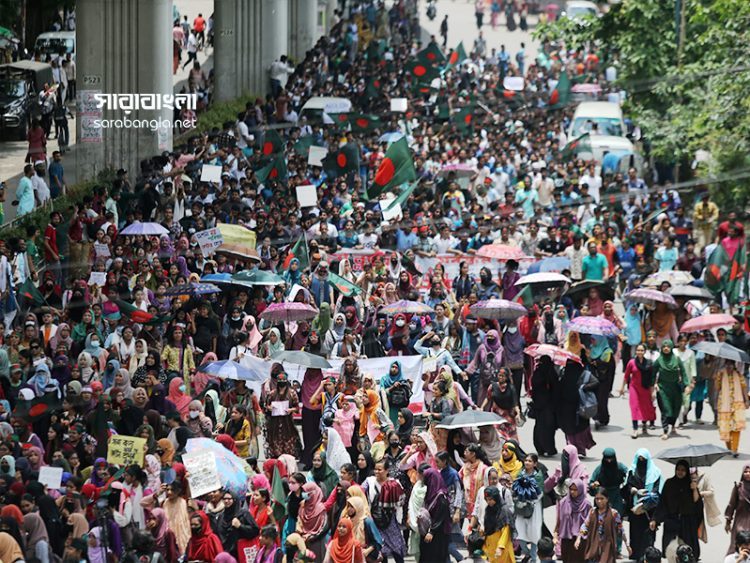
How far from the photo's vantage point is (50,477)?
60.4 feet

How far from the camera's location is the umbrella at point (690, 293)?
2595 cm

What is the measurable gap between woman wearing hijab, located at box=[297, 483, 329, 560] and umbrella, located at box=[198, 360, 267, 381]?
3.28 metres

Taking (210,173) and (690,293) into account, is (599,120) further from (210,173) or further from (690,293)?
(690,293)

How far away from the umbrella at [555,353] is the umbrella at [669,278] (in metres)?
4.68

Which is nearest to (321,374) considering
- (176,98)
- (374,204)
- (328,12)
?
(374,204)

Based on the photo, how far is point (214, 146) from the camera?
36.6 metres

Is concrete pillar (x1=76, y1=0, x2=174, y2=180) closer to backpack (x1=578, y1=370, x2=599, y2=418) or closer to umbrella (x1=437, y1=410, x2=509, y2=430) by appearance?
backpack (x1=578, y1=370, x2=599, y2=418)

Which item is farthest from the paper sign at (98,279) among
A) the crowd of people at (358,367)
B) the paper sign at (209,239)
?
the paper sign at (209,239)

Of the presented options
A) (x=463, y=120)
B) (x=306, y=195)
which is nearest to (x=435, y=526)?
(x=306, y=195)

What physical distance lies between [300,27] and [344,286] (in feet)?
109

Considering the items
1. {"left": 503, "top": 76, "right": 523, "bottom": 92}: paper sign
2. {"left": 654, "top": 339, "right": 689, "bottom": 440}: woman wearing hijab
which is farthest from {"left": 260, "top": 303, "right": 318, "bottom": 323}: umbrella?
{"left": 503, "top": 76, "right": 523, "bottom": 92}: paper sign

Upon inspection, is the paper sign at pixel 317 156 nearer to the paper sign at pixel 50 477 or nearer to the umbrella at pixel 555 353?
the umbrella at pixel 555 353

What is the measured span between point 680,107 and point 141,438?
21.3 m

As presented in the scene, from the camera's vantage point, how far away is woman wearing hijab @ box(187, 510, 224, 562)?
57.5ft
